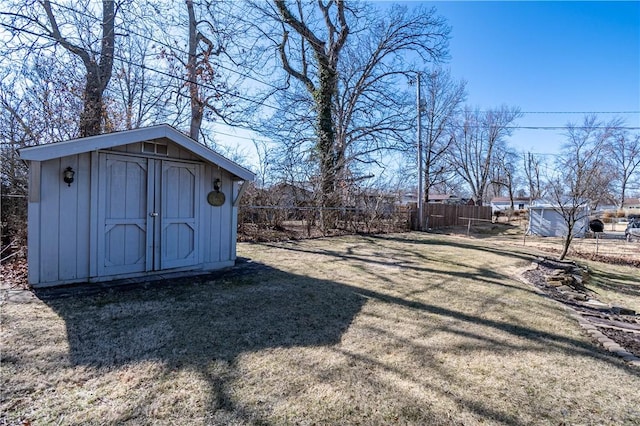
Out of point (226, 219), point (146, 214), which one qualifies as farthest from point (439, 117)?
point (146, 214)

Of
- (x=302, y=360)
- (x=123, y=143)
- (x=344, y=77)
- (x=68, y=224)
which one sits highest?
(x=344, y=77)

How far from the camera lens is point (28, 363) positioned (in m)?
2.40

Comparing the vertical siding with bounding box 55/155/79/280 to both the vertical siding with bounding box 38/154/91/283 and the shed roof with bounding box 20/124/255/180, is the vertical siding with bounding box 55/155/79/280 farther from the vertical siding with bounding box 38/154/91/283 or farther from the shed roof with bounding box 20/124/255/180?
the shed roof with bounding box 20/124/255/180

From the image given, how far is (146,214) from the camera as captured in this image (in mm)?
4980

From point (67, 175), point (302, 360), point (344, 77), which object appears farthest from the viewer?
point (344, 77)

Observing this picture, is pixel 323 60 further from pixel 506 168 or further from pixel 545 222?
pixel 506 168

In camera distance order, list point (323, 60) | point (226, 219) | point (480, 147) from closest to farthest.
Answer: point (226, 219), point (323, 60), point (480, 147)

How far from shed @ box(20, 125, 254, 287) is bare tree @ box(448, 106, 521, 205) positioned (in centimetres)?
2981

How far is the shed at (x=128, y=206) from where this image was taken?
411cm

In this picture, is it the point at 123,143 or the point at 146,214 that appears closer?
the point at 123,143

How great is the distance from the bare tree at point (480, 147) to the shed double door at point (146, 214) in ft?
99.2

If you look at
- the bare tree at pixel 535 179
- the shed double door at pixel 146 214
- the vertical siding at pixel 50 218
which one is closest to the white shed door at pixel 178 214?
the shed double door at pixel 146 214

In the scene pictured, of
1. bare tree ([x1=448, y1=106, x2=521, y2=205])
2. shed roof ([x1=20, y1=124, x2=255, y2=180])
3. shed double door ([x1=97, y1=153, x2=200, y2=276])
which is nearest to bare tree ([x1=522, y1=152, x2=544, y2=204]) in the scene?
bare tree ([x1=448, y1=106, x2=521, y2=205])

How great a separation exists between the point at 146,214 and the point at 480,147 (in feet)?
121
